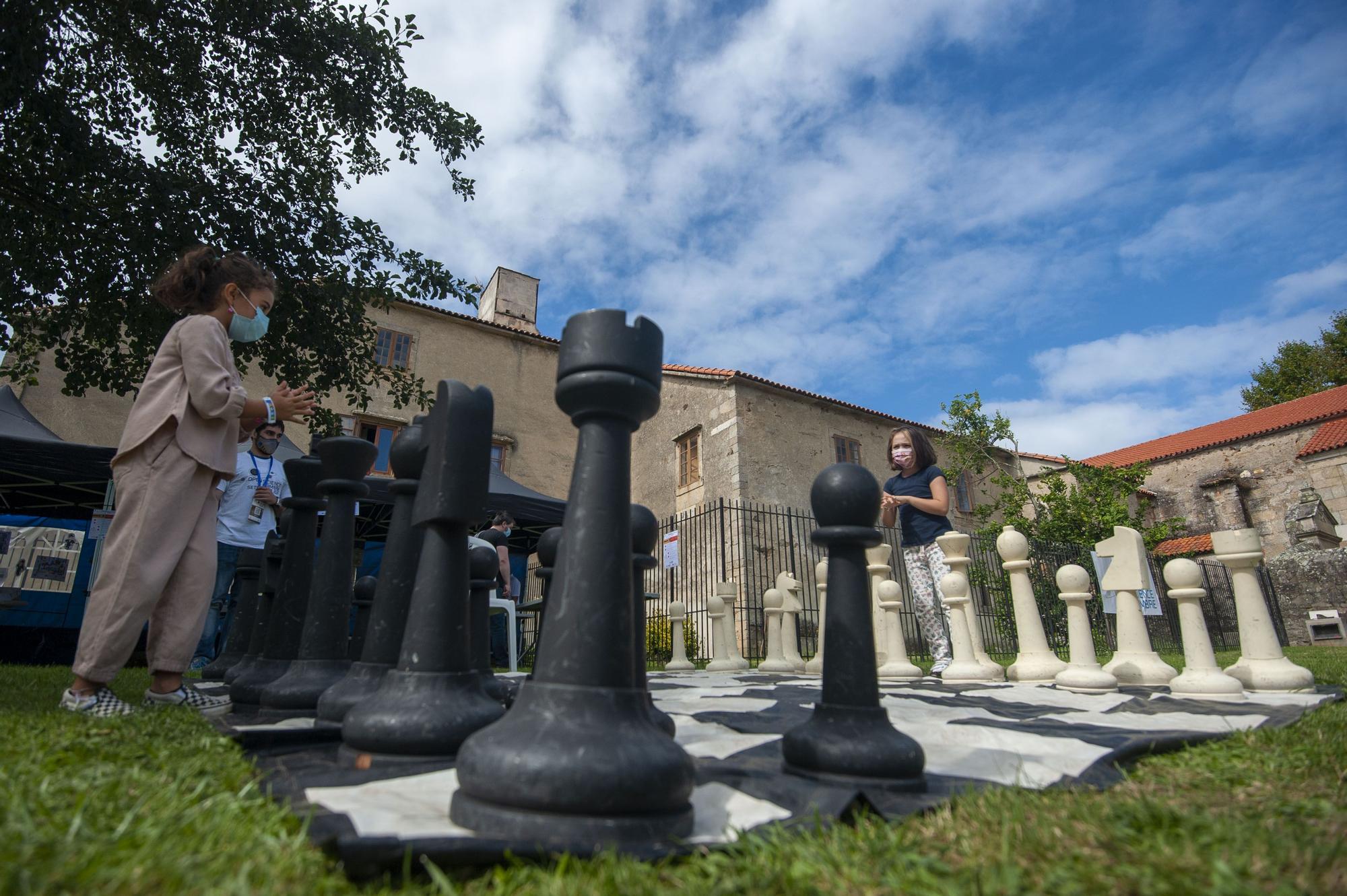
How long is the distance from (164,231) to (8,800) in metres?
6.07

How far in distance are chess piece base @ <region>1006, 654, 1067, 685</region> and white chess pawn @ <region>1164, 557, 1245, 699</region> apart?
0.61 meters

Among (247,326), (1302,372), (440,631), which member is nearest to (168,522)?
(247,326)

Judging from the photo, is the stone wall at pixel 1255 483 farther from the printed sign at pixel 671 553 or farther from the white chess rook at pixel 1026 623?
the white chess rook at pixel 1026 623

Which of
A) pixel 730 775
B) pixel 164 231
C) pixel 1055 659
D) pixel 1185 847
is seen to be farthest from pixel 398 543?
pixel 164 231

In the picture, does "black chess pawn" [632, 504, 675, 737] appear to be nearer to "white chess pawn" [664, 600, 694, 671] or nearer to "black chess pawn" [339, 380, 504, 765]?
"black chess pawn" [339, 380, 504, 765]

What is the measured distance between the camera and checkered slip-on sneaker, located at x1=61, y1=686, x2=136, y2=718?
2020mm

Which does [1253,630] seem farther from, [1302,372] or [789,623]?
[1302,372]

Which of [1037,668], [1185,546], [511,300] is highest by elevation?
[511,300]

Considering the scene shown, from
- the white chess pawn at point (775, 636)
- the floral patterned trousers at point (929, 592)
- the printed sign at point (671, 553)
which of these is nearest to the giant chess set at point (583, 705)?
the floral patterned trousers at point (929, 592)

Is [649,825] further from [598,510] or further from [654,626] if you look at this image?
[654,626]

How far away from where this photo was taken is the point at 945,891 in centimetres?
81

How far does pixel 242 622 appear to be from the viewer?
3.54 meters

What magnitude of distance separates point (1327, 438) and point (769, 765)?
82.8ft

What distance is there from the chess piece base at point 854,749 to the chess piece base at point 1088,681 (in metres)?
2.28
